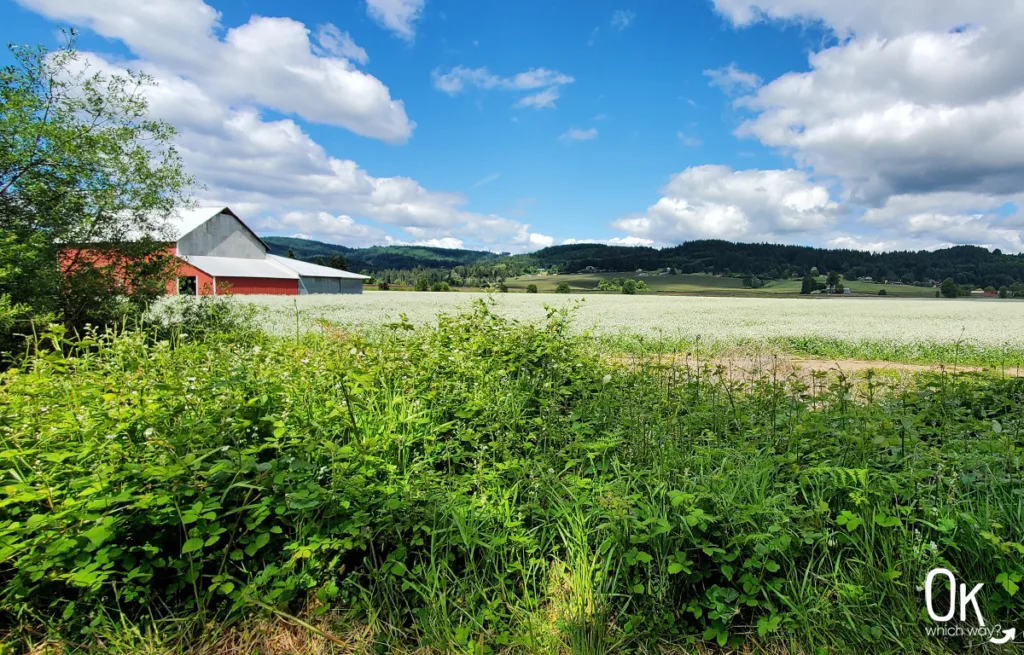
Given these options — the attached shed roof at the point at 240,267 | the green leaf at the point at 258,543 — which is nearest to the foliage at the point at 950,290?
the attached shed roof at the point at 240,267

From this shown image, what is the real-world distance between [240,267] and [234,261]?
2680 millimetres

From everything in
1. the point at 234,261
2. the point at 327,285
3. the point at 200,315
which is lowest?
the point at 200,315

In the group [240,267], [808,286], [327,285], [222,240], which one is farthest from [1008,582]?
[808,286]

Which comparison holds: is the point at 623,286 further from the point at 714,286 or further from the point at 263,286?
the point at 263,286

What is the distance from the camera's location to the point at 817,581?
9.30ft

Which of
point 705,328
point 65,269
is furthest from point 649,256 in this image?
point 65,269

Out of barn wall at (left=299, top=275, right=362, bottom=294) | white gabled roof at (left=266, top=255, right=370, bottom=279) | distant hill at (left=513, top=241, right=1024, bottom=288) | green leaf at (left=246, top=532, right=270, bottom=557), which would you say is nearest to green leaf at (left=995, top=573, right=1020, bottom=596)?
green leaf at (left=246, top=532, right=270, bottom=557)

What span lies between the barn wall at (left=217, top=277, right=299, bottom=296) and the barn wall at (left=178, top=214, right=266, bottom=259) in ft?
22.2

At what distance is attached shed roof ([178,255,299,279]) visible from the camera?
5094 cm

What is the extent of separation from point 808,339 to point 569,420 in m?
17.9

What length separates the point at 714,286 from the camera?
91875 millimetres

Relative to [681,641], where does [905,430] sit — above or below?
above

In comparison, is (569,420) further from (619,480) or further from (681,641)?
(681,641)

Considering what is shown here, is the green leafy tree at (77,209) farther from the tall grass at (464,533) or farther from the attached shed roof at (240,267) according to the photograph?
the attached shed roof at (240,267)
